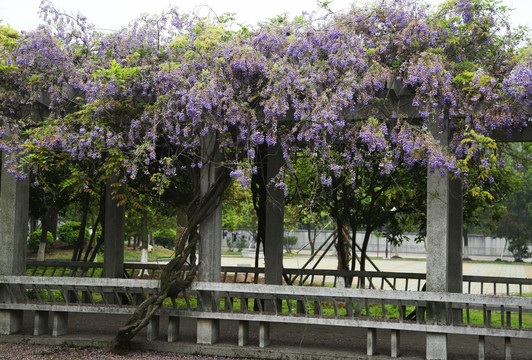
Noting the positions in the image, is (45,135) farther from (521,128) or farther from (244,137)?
(521,128)

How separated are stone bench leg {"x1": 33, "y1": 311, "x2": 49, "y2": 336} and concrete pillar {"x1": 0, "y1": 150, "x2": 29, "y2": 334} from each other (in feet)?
1.21

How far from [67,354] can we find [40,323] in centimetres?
102

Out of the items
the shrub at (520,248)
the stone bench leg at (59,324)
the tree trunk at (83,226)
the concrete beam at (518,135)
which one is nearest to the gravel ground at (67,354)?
the stone bench leg at (59,324)

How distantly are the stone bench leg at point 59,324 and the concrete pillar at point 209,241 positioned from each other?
74.7 inches

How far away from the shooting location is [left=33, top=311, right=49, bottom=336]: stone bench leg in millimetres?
7985

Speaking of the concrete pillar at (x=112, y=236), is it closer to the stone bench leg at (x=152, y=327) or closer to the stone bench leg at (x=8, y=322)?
the stone bench leg at (x=8, y=322)

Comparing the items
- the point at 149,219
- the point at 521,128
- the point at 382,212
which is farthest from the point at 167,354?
the point at 149,219

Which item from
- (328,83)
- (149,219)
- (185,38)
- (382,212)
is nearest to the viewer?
(328,83)

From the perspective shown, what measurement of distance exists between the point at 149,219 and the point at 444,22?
1780 centimetres

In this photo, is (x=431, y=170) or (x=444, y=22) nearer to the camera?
(x=431, y=170)

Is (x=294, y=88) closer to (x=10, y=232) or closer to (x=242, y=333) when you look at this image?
(x=242, y=333)

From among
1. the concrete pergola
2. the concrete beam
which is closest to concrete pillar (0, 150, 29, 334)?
the concrete pergola

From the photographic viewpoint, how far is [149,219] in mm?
23375

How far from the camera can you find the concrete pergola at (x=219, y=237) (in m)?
6.77
